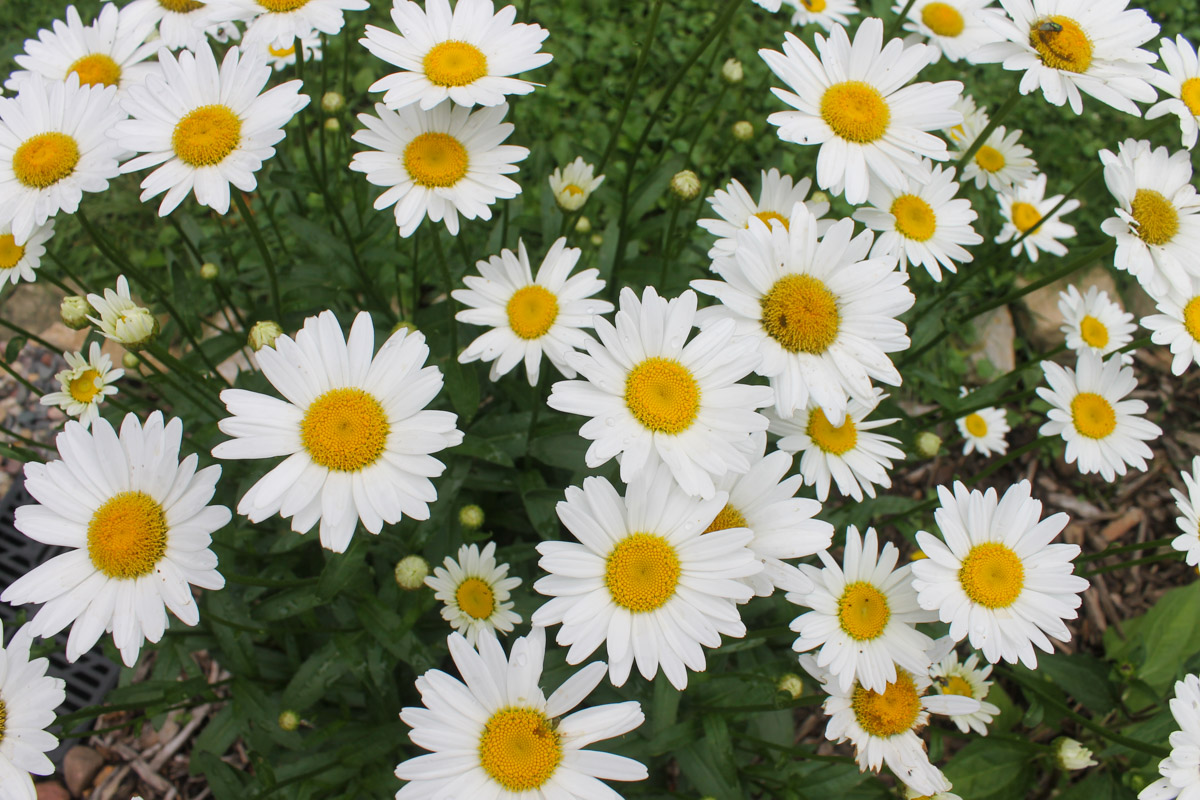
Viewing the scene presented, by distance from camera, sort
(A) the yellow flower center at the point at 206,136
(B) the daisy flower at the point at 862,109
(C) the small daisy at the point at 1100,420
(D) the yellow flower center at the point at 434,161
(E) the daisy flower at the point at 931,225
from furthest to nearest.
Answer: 1. (C) the small daisy at the point at 1100,420
2. (E) the daisy flower at the point at 931,225
3. (D) the yellow flower center at the point at 434,161
4. (B) the daisy flower at the point at 862,109
5. (A) the yellow flower center at the point at 206,136

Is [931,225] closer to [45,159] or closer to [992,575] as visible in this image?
[992,575]

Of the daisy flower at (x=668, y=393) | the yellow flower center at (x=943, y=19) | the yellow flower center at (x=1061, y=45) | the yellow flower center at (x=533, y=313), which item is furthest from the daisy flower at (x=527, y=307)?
the yellow flower center at (x=943, y=19)

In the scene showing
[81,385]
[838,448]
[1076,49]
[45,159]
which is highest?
[1076,49]

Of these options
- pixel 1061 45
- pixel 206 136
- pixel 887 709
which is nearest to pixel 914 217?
pixel 1061 45

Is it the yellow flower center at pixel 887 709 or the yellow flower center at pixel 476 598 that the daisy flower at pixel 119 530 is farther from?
the yellow flower center at pixel 887 709

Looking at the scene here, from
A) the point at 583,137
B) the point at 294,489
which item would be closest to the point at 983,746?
the point at 294,489

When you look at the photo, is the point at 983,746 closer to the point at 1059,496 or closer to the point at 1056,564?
the point at 1056,564
